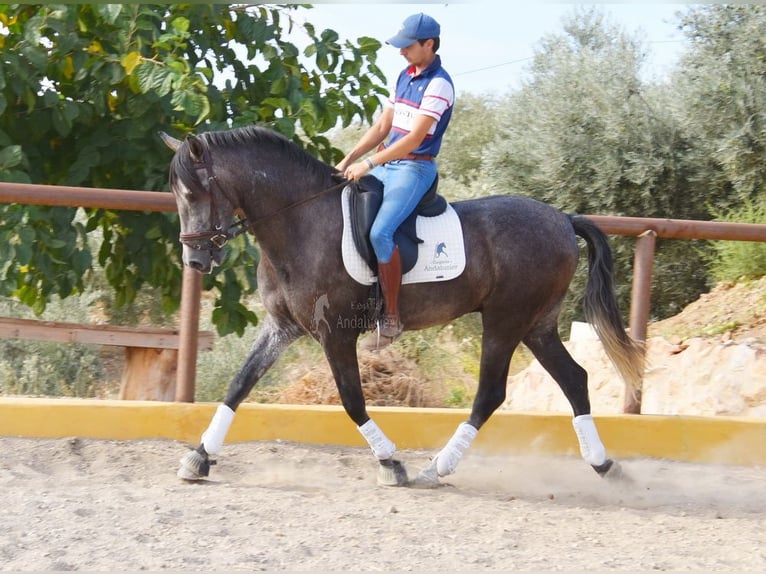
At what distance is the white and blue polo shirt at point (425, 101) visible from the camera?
4707mm

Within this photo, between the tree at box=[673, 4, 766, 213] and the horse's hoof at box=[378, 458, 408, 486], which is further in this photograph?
the tree at box=[673, 4, 766, 213]

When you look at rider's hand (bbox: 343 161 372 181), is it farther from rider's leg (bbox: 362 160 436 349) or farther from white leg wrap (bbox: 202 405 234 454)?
white leg wrap (bbox: 202 405 234 454)

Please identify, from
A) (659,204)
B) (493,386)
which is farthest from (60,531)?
(659,204)

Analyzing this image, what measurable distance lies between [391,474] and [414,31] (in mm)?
2349

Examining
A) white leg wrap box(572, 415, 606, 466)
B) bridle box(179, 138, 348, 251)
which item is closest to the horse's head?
bridle box(179, 138, 348, 251)

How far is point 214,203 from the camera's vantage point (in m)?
4.60

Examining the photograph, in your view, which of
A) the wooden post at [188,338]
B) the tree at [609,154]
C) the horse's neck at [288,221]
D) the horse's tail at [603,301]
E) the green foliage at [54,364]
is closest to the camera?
the horse's neck at [288,221]

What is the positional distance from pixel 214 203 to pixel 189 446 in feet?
5.12

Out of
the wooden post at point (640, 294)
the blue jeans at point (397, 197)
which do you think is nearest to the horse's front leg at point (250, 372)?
the blue jeans at point (397, 197)

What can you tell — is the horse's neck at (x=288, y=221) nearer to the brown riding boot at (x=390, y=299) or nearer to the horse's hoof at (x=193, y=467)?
the brown riding boot at (x=390, y=299)

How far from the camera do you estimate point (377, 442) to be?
484 cm

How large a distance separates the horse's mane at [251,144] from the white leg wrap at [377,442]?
4.57ft

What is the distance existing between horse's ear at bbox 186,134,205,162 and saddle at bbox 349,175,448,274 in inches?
32.2

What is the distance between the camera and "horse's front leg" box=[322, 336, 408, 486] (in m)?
4.82
